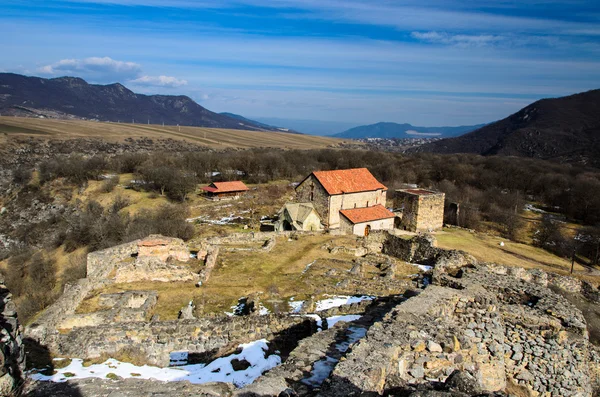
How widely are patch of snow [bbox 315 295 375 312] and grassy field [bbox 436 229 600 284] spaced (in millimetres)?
16134

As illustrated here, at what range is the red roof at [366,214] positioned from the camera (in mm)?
33169

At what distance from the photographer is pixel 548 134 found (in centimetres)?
9825

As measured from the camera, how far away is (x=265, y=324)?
1109 centimetres

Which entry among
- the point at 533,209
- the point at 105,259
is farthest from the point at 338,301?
the point at 533,209

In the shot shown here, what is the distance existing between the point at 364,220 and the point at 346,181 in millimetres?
4480

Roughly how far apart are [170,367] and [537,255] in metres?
34.4

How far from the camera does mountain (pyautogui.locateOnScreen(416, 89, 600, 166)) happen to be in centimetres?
8800

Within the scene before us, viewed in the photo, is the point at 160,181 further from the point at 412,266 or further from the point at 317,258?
the point at 412,266

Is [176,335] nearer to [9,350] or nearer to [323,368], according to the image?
[323,368]

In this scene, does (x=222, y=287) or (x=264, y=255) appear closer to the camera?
(x=222, y=287)

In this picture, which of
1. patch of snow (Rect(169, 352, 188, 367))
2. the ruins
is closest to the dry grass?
the ruins

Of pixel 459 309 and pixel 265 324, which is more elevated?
pixel 459 309

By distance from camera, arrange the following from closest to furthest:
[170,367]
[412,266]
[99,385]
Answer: [99,385], [170,367], [412,266]

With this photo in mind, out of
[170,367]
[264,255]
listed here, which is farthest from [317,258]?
[170,367]
